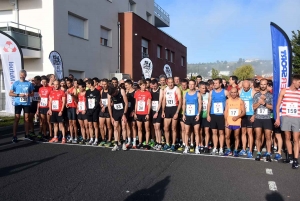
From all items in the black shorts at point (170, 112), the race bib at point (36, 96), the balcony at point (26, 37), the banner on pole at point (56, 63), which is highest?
the balcony at point (26, 37)

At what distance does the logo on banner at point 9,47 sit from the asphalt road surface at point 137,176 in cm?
531

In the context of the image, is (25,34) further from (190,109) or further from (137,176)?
(137,176)

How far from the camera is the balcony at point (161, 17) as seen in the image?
39.0m

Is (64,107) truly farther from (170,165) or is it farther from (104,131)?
(170,165)

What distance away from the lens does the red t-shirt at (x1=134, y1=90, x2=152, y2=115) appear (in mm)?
8798

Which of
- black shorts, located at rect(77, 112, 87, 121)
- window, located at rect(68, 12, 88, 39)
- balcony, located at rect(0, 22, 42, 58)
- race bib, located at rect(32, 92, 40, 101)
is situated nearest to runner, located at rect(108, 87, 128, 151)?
black shorts, located at rect(77, 112, 87, 121)

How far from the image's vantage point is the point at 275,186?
554 cm

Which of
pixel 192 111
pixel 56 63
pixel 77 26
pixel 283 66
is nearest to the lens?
pixel 283 66

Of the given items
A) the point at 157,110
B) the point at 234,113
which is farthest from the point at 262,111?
the point at 157,110

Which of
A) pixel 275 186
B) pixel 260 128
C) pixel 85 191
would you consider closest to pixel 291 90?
pixel 260 128

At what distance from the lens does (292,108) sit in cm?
699

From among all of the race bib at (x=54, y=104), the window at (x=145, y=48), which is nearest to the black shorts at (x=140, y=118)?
the race bib at (x=54, y=104)

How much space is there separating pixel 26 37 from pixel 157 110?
10973 mm

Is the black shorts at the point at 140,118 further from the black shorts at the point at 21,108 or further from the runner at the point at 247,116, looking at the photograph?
the black shorts at the point at 21,108
